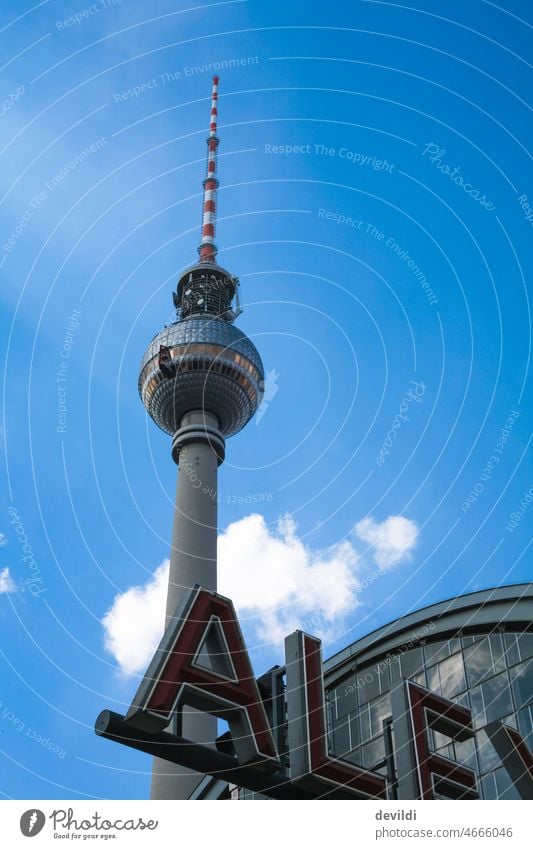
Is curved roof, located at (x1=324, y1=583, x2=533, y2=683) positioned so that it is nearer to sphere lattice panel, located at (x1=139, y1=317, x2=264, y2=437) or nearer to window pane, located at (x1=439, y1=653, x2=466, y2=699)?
window pane, located at (x1=439, y1=653, x2=466, y2=699)

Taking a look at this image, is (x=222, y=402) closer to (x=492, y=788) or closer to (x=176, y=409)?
(x=176, y=409)

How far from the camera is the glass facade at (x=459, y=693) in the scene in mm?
37125

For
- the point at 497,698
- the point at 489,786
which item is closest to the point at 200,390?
the point at 497,698

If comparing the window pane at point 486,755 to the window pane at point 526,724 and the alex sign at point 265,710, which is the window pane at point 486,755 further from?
the alex sign at point 265,710

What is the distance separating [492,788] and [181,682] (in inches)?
704

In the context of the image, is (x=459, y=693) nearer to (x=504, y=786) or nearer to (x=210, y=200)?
(x=504, y=786)

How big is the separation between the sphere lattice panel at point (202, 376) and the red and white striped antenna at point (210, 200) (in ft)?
37.3

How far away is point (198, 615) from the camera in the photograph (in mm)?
25922

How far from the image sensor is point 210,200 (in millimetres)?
101000

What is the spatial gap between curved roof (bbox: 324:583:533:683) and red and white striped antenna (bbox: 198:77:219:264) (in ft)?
195

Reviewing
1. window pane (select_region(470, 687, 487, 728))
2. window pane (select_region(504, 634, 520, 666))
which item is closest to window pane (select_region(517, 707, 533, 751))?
window pane (select_region(470, 687, 487, 728))

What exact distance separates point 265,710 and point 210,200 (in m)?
81.0
